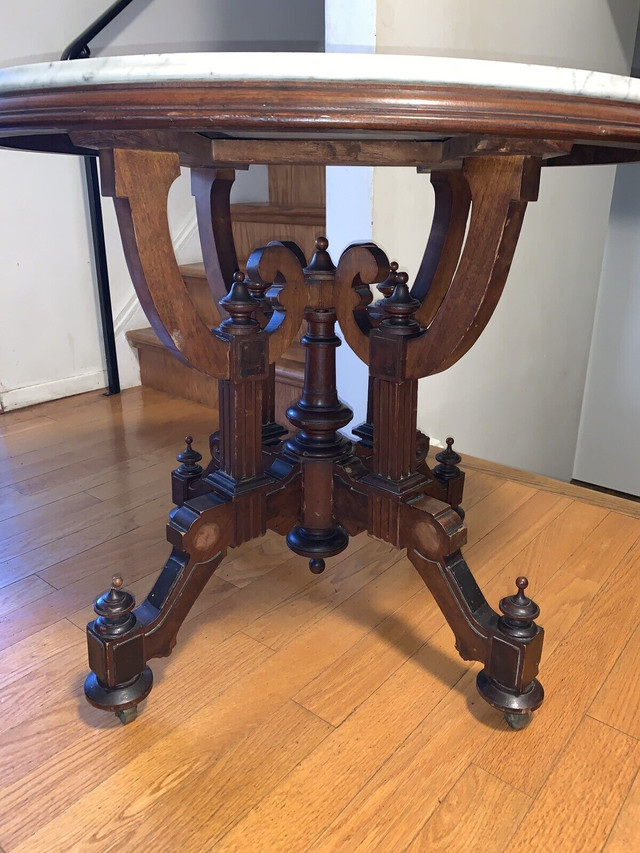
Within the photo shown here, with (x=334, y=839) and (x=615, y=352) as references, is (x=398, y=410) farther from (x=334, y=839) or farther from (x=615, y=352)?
(x=615, y=352)

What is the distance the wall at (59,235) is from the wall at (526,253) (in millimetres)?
834

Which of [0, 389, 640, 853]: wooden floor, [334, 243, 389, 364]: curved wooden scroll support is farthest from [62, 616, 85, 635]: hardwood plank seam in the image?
[334, 243, 389, 364]: curved wooden scroll support

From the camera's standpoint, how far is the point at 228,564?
43.2 inches

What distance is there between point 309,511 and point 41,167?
1298 millimetres

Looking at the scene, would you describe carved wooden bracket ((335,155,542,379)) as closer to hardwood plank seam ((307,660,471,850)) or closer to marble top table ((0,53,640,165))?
marble top table ((0,53,640,165))

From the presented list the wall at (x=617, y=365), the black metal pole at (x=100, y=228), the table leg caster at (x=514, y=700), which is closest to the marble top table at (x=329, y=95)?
the table leg caster at (x=514, y=700)

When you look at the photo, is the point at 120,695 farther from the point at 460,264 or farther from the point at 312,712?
the point at 460,264

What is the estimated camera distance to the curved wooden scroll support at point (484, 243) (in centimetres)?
67

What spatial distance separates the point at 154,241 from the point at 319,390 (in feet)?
1.11

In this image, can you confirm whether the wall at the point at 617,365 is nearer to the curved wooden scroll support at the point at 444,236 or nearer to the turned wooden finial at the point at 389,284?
the curved wooden scroll support at the point at 444,236

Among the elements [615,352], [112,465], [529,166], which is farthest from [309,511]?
[615,352]

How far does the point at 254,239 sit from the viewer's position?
1.92 meters

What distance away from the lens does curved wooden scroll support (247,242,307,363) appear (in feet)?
2.74

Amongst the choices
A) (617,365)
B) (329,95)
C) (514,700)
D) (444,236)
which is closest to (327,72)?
(329,95)
